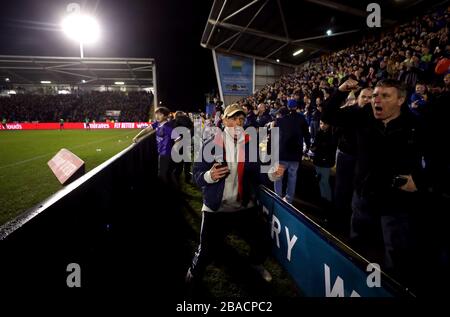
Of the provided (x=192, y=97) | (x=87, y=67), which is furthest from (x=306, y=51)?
(x=87, y=67)

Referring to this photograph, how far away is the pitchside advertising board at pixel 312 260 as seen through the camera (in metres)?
1.94

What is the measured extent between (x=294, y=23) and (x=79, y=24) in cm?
2154

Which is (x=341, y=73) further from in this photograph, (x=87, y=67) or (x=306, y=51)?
(x=87, y=67)

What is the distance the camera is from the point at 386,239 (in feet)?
7.73

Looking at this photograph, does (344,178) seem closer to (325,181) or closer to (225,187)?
(325,181)

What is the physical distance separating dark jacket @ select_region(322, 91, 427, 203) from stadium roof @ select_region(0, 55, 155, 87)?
33743mm

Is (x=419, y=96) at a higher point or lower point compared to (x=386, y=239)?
higher

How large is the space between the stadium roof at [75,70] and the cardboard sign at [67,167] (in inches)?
1170

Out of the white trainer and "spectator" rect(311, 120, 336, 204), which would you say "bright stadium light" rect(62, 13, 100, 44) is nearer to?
"spectator" rect(311, 120, 336, 204)

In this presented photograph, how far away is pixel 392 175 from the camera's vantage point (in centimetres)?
234

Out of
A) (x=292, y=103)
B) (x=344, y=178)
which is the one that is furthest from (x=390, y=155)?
(x=292, y=103)

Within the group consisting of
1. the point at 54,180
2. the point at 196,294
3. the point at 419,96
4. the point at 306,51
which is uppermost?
the point at 306,51

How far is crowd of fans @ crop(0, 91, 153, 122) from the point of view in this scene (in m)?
39.7

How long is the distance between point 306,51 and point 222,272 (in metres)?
28.7
